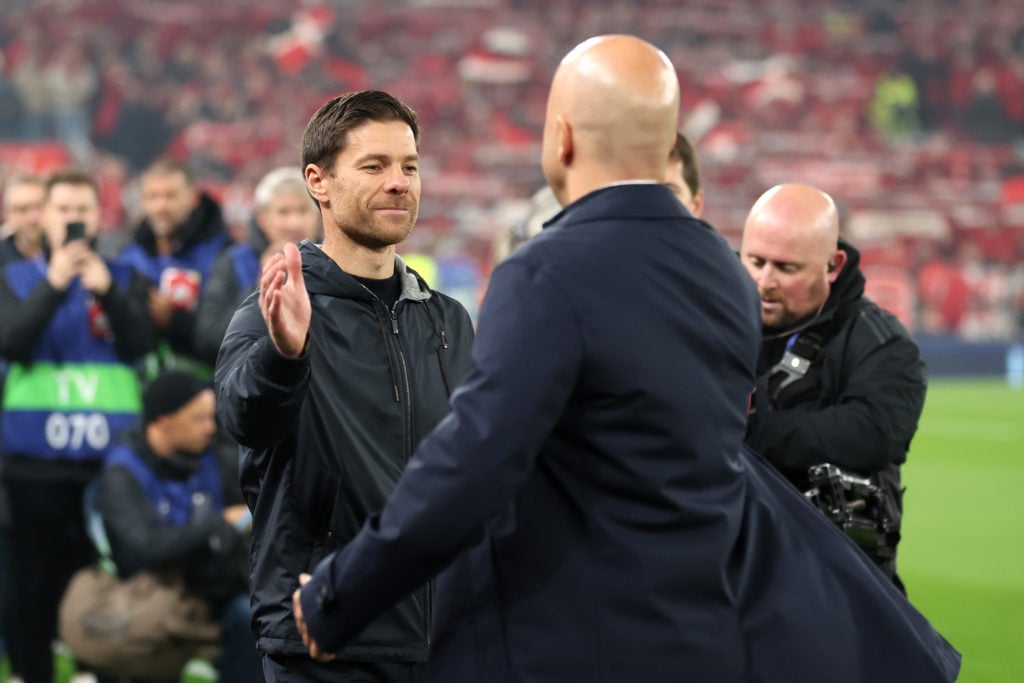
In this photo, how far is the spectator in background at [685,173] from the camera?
433 centimetres

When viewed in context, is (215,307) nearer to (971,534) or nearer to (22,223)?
(22,223)

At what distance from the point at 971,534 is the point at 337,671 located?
340 inches

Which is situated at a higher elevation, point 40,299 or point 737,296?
point 737,296

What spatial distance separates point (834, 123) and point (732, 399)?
2903 cm

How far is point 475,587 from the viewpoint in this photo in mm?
2328

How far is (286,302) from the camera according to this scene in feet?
8.64

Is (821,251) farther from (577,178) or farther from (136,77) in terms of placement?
(136,77)

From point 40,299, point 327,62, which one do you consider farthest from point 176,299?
A: point 327,62

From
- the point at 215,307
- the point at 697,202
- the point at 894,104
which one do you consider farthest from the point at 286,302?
the point at 894,104

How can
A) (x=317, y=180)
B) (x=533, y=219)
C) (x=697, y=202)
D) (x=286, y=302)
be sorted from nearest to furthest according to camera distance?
1. (x=286, y=302)
2. (x=317, y=180)
3. (x=697, y=202)
4. (x=533, y=219)

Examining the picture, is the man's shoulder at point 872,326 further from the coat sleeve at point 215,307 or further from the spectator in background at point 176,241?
the spectator in background at point 176,241

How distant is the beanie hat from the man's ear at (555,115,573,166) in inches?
132

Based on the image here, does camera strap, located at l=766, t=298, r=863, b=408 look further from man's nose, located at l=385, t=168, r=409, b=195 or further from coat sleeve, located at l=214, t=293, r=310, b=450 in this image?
coat sleeve, located at l=214, t=293, r=310, b=450

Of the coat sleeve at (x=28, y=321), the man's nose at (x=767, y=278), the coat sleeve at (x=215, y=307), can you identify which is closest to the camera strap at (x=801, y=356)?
the man's nose at (x=767, y=278)
